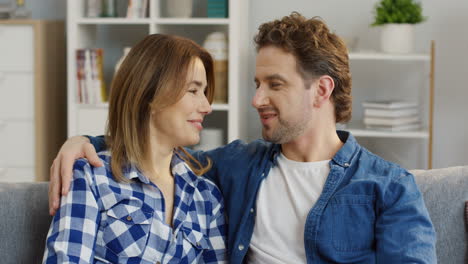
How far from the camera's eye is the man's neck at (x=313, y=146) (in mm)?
1812

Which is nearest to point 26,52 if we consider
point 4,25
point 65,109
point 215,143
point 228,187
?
point 4,25

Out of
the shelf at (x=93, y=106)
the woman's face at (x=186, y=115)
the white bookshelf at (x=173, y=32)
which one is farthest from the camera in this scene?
the shelf at (x=93, y=106)

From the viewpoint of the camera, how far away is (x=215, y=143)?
3.70 m

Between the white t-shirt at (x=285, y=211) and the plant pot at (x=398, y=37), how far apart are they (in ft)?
6.28

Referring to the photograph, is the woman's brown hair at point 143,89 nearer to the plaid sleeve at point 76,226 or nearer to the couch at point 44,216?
the plaid sleeve at point 76,226

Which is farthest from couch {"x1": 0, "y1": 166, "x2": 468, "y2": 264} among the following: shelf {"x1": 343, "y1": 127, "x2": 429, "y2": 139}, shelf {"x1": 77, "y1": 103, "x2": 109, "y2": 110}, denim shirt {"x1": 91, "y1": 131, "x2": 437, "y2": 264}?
shelf {"x1": 77, "y1": 103, "x2": 109, "y2": 110}

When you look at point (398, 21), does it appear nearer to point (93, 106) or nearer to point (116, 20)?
point (116, 20)

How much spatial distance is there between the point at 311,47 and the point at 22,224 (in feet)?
2.95

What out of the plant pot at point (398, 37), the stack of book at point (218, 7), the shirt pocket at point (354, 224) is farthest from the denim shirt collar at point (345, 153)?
the stack of book at point (218, 7)

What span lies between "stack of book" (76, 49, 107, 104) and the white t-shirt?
211 centimetres

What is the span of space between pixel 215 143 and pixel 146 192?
6.70 ft

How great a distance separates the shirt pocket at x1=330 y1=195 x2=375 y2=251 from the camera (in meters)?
1.64

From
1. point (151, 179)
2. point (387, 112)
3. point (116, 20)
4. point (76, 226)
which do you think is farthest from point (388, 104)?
point (76, 226)

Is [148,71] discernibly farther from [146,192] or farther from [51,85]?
[51,85]
